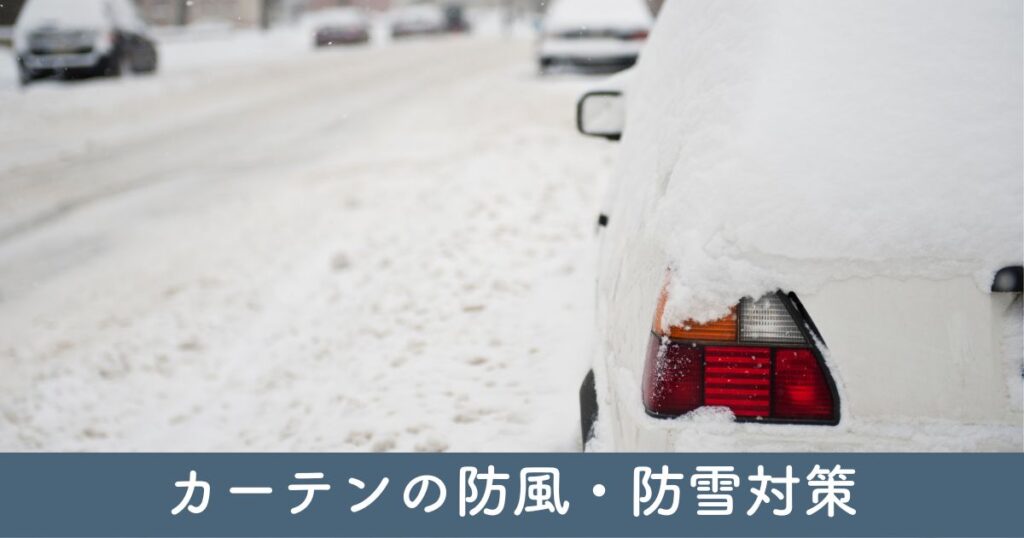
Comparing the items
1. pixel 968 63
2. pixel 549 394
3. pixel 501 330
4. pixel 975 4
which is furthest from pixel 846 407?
pixel 501 330

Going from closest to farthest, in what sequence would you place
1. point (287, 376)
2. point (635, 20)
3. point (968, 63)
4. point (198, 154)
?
1. point (968, 63)
2. point (287, 376)
3. point (198, 154)
4. point (635, 20)

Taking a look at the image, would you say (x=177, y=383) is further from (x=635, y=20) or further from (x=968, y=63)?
(x=635, y=20)

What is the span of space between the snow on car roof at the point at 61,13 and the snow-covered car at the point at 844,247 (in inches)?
856

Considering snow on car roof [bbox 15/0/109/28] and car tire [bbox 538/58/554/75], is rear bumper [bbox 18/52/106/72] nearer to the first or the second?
snow on car roof [bbox 15/0/109/28]

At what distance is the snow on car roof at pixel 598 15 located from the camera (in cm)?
1822

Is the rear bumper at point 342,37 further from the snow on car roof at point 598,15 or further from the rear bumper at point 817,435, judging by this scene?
the rear bumper at point 817,435

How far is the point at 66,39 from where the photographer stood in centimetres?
2155

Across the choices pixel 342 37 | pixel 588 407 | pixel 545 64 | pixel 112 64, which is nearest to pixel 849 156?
pixel 588 407

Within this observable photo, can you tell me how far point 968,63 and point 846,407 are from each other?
0.82 m

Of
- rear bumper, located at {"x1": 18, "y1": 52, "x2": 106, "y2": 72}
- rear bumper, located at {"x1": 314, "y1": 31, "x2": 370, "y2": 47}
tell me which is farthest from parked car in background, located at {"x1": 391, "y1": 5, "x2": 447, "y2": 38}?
rear bumper, located at {"x1": 18, "y1": 52, "x2": 106, "y2": 72}

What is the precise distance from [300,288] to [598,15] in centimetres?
1324

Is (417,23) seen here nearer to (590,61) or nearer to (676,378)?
(590,61)

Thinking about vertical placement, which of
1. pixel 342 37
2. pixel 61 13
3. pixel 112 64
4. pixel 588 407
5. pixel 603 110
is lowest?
pixel 342 37

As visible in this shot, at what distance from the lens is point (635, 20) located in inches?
716
